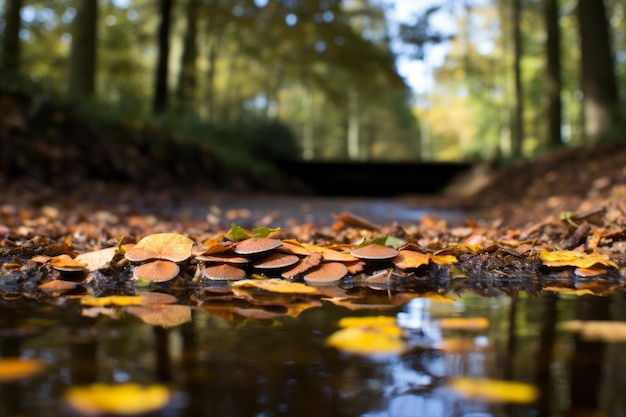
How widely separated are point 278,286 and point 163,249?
1.73ft

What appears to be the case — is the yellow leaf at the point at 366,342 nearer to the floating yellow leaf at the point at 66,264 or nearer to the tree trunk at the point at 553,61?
the floating yellow leaf at the point at 66,264

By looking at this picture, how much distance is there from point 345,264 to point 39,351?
1.25m

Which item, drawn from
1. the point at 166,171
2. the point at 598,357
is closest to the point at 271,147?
the point at 166,171

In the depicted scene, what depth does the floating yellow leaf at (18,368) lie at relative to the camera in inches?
43.9

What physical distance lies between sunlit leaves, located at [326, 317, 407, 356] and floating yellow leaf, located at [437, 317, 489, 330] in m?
0.13

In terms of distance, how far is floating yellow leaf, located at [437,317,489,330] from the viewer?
1536 millimetres

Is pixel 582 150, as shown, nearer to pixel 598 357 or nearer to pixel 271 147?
pixel 598 357

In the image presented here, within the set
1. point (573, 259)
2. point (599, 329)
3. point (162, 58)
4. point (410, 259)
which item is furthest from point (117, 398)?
point (162, 58)

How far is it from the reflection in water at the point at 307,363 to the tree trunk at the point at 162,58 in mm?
12941

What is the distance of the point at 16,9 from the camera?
36.3 ft

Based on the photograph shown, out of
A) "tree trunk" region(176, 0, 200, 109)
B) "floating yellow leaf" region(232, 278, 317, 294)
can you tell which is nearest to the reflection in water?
"floating yellow leaf" region(232, 278, 317, 294)

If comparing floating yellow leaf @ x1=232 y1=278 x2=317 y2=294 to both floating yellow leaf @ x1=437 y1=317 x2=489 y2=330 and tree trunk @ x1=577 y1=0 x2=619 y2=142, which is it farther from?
tree trunk @ x1=577 y1=0 x2=619 y2=142

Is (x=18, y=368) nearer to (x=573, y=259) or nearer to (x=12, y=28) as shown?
(x=573, y=259)

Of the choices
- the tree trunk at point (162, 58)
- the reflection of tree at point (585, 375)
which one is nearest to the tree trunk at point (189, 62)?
the tree trunk at point (162, 58)
